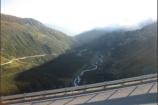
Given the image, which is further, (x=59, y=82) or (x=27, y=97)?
(x=59, y=82)

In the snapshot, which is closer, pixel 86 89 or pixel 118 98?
pixel 118 98

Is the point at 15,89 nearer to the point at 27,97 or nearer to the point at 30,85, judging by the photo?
the point at 30,85

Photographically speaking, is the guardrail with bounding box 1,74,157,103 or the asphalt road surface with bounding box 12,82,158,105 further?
the guardrail with bounding box 1,74,157,103

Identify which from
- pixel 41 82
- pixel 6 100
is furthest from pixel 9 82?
pixel 6 100

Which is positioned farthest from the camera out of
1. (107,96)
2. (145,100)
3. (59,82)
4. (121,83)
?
(59,82)

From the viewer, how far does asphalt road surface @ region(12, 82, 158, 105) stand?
1970cm

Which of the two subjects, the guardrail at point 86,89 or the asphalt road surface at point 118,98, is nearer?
the asphalt road surface at point 118,98

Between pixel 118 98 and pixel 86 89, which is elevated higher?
pixel 86 89

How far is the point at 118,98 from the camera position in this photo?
20953 mm

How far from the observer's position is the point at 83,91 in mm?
25766

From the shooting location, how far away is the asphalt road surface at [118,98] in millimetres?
19703

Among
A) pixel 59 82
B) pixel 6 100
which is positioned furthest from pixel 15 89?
pixel 6 100

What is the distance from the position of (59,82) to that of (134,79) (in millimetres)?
140077

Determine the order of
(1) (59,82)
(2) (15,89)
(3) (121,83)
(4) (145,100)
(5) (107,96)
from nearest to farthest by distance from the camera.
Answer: (4) (145,100), (5) (107,96), (3) (121,83), (2) (15,89), (1) (59,82)
